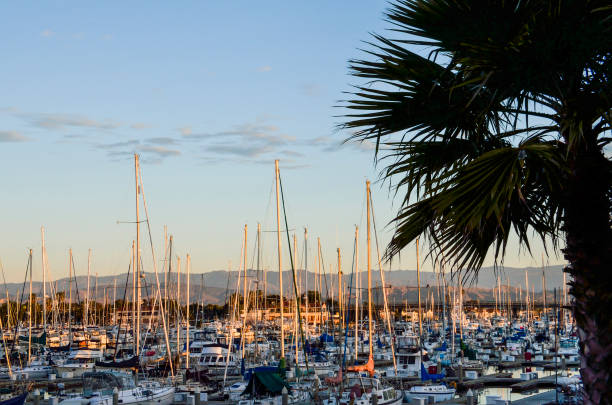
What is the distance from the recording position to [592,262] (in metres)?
8.64

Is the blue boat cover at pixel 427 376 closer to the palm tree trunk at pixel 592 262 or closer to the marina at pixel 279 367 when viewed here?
the marina at pixel 279 367

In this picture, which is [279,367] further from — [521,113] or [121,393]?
[521,113]

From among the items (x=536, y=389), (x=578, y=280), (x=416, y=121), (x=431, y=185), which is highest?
(x=416, y=121)

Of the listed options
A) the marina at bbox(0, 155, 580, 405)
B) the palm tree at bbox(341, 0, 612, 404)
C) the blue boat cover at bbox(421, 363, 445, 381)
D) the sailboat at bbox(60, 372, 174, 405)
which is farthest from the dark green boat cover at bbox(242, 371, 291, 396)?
the palm tree at bbox(341, 0, 612, 404)

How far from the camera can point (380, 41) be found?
33.6 feet

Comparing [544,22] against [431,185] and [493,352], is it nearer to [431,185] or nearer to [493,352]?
[431,185]

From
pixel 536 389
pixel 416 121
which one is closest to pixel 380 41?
pixel 416 121

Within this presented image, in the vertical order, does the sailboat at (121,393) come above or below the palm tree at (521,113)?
below

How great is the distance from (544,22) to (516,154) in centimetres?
161

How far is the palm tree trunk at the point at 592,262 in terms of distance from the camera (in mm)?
8375

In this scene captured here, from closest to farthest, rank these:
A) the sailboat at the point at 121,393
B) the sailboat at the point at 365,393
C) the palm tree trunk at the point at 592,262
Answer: the palm tree trunk at the point at 592,262 → the sailboat at the point at 365,393 → the sailboat at the point at 121,393

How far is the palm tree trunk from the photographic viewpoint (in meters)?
8.38

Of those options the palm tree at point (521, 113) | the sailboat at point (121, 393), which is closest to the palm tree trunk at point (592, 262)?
the palm tree at point (521, 113)

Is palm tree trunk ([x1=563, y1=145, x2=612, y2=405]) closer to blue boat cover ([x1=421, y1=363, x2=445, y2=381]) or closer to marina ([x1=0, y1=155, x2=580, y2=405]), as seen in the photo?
marina ([x1=0, y1=155, x2=580, y2=405])
